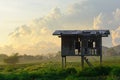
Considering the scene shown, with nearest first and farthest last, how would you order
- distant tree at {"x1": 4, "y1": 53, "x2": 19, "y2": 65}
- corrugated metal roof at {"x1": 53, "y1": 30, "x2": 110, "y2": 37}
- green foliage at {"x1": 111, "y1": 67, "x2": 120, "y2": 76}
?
1. green foliage at {"x1": 111, "y1": 67, "x2": 120, "y2": 76}
2. corrugated metal roof at {"x1": 53, "y1": 30, "x2": 110, "y2": 37}
3. distant tree at {"x1": 4, "y1": 53, "x2": 19, "y2": 65}

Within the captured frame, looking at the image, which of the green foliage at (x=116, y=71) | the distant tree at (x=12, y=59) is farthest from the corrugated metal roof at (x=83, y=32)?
the distant tree at (x=12, y=59)

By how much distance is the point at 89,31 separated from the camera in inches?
2056

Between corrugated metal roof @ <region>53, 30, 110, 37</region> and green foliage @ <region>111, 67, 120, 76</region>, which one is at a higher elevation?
corrugated metal roof @ <region>53, 30, 110, 37</region>

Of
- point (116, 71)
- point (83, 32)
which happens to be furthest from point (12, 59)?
point (116, 71)

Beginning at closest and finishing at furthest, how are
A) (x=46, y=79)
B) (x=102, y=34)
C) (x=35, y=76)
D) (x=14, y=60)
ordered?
(x=46, y=79), (x=35, y=76), (x=102, y=34), (x=14, y=60)

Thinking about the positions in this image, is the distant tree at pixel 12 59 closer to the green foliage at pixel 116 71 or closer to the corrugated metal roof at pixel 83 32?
→ the corrugated metal roof at pixel 83 32

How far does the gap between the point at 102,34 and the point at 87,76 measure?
10.1m

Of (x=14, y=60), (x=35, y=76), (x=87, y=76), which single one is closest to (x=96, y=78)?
(x=87, y=76)

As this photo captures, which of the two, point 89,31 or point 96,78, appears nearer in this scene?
point 96,78

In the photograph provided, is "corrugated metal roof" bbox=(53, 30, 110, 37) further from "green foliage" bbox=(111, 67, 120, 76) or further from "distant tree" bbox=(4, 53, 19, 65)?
"distant tree" bbox=(4, 53, 19, 65)

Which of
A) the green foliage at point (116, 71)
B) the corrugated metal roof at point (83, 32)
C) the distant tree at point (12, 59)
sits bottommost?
the green foliage at point (116, 71)

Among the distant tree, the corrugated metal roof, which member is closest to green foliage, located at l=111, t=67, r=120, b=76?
the corrugated metal roof

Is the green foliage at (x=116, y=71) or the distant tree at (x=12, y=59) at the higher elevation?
the distant tree at (x=12, y=59)

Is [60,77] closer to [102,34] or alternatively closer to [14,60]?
[102,34]
